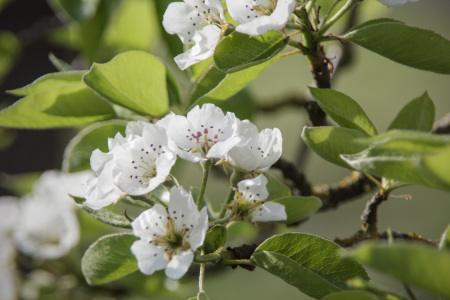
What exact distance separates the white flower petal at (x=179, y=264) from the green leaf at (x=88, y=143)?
1.19 feet

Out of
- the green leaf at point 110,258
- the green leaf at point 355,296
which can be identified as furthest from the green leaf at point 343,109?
the green leaf at point 110,258

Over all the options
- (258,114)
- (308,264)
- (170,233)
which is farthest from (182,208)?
(258,114)

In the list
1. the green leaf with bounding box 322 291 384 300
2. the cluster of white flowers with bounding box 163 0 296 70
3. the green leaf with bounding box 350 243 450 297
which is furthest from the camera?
the cluster of white flowers with bounding box 163 0 296 70

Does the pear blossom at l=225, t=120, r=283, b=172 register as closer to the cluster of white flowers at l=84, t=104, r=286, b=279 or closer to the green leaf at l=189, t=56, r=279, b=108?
the cluster of white flowers at l=84, t=104, r=286, b=279

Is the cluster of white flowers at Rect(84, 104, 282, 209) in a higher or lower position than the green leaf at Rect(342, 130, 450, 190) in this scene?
lower

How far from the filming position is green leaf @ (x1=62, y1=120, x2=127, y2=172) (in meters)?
1.02

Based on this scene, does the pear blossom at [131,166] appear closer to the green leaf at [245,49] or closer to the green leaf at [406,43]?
the green leaf at [245,49]

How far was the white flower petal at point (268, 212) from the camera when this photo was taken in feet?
2.60

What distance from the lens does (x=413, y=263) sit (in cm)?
48

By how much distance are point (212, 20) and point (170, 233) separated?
345mm

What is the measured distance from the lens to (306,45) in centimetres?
85

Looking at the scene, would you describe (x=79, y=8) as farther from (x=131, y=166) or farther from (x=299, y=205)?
(x=299, y=205)

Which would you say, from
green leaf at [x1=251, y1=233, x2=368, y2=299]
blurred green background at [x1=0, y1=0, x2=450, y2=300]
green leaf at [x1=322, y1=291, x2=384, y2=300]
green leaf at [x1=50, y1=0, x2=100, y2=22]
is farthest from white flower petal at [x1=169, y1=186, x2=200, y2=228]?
green leaf at [x1=50, y1=0, x2=100, y2=22]

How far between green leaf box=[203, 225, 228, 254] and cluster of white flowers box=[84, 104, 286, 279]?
34 millimetres
